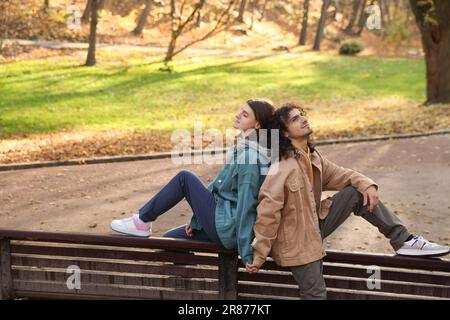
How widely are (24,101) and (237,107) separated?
6515 millimetres

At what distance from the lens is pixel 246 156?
4559 millimetres

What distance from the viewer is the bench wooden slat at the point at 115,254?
479cm

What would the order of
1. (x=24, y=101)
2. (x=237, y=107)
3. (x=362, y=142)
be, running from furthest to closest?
(x=237, y=107)
(x=24, y=101)
(x=362, y=142)

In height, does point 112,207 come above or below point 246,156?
below

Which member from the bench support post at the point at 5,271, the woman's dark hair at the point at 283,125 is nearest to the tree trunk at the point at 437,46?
the woman's dark hair at the point at 283,125

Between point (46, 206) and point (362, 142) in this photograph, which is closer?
point (46, 206)

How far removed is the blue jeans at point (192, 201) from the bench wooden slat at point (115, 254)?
0.56ft

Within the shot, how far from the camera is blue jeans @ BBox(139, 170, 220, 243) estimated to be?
477 cm

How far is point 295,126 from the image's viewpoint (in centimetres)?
462

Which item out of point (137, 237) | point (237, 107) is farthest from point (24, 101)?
point (137, 237)

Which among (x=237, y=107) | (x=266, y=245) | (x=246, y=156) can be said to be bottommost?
(x=237, y=107)

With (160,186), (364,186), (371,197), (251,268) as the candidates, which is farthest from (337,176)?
(160,186)

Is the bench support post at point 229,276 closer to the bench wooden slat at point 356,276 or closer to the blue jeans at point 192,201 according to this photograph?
the bench wooden slat at point 356,276
